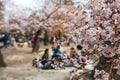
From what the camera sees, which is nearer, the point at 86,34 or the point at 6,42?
the point at 86,34

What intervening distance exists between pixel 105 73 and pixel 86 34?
2.80ft

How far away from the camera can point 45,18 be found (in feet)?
81.7

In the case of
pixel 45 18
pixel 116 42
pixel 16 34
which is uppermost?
pixel 116 42

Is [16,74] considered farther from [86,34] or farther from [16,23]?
[16,23]

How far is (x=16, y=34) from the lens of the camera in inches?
1415

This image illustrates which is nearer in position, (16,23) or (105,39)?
(105,39)

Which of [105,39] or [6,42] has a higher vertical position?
[105,39]

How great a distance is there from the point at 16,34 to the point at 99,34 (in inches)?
1191

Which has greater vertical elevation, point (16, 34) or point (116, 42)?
point (116, 42)

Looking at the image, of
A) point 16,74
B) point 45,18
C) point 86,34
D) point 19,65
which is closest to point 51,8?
point 45,18

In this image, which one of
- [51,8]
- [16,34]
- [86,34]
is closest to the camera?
[86,34]

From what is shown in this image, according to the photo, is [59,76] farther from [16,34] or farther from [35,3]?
[16,34]

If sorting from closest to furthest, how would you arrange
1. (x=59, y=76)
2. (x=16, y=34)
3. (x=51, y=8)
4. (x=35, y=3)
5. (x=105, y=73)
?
(x=105, y=73) → (x=59, y=76) → (x=51, y=8) → (x=35, y=3) → (x=16, y=34)

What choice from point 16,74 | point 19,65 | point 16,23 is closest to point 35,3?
point 16,23
